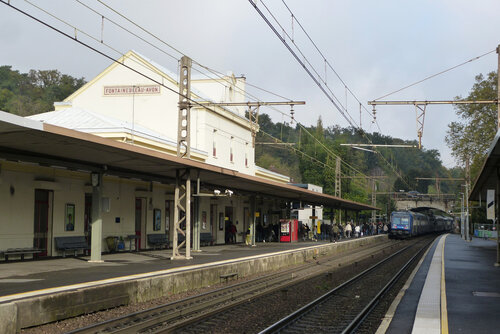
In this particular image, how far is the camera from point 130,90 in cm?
3797

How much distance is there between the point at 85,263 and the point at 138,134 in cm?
1210

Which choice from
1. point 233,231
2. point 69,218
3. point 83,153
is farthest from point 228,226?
point 83,153

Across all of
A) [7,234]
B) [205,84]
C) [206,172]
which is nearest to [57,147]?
[7,234]

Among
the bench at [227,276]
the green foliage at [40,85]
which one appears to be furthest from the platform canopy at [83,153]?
the green foliage at [40,85]

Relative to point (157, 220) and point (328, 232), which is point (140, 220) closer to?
point (157, 220)

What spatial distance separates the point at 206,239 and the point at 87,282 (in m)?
18.8

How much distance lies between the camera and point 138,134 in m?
28.5

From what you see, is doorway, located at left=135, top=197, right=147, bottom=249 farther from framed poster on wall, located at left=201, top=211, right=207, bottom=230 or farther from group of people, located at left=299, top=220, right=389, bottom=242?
group of people, located at left=299, top=220, right=389, bottom=242

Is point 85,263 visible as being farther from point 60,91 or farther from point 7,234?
point 60,91

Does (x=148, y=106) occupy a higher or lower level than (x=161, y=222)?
higher

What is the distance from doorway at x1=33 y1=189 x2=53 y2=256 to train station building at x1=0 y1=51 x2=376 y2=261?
1.3 inches

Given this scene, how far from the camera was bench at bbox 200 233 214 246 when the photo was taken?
99.3 feet

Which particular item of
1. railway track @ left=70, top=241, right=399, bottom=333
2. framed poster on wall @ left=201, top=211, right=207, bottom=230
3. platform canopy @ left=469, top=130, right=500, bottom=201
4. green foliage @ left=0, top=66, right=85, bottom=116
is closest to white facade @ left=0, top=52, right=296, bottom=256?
framed poster on wall @ left=201, top=211, right=207, bottom=230

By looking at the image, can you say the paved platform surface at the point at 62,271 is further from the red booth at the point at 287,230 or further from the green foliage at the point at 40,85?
the green foliage at the point at 40,85
